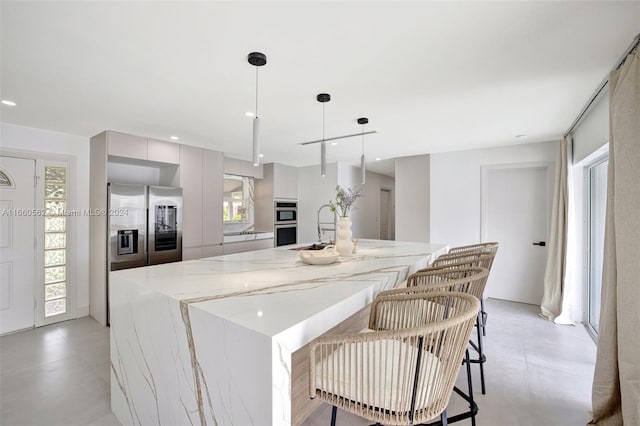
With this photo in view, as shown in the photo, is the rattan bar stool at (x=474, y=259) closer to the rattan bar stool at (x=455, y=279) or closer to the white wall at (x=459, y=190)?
the rattan bar stool at (x=455, y=279)

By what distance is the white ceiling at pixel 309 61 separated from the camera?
1.46 m

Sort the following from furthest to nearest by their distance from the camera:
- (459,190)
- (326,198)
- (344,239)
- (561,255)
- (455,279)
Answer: (326,198) < (459,190) < (561,255) < (344,239) < (455,279)

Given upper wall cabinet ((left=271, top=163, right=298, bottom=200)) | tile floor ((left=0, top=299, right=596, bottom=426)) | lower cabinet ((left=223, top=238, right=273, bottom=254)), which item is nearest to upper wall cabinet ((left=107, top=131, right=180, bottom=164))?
lower cabinet ((left=223, top=238, right=273, bottom=254))

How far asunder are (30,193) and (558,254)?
617 cm

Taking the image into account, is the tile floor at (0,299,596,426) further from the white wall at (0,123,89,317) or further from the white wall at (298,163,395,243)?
the white wall at (298,163,395,243)

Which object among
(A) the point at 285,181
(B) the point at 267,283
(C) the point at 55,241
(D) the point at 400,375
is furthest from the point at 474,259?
(C) the point at 55,241

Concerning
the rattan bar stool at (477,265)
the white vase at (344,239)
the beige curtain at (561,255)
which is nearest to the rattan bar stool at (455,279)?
the rattan bar stool at (477,265)

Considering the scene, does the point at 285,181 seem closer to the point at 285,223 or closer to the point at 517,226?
the point at 285,223

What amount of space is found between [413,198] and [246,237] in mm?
2903

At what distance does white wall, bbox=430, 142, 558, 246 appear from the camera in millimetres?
4371

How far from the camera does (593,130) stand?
2.71 meters

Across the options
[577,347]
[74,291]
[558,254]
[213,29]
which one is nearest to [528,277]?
[558,254]

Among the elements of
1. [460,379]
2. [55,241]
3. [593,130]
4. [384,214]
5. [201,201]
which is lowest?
[460,379]

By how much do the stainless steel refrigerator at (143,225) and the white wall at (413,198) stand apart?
3.47m
